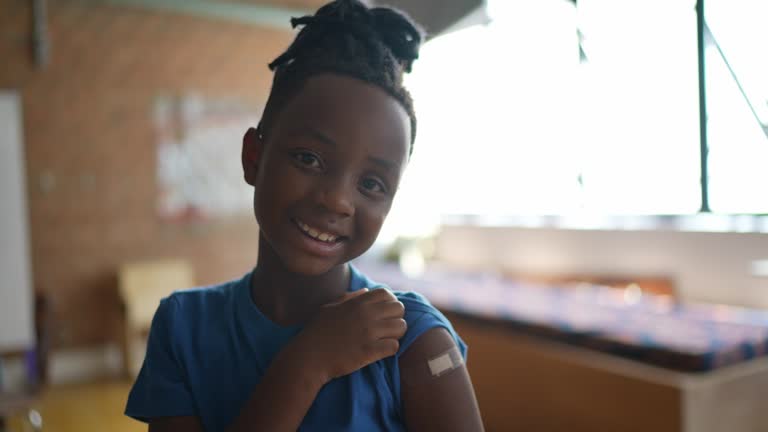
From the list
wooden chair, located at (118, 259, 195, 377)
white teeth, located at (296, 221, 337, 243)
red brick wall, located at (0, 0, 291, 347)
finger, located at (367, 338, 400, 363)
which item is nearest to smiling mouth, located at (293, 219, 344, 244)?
white teeth, located at (296, 221, 337, 243)

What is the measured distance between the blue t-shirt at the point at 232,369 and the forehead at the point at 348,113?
19cm

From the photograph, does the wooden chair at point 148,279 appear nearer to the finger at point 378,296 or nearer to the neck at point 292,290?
the neck at point 292,290

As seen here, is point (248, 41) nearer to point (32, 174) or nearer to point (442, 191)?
point (32, 174)

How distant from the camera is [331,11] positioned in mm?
631

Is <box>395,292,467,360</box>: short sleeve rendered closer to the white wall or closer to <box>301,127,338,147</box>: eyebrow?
<box>301,127,338,147</box>: eyebrow

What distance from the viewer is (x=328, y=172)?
57 centimetres

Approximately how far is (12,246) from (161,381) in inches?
135

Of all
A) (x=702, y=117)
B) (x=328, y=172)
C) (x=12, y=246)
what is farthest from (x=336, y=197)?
(x=12, y=246)

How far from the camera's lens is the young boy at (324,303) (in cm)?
57

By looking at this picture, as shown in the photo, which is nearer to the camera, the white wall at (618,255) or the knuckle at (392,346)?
the knuckle at (392,346)

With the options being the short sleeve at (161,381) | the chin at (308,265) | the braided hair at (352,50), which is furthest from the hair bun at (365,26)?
the short sleeve at (161,381)

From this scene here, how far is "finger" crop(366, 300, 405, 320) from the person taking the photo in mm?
577

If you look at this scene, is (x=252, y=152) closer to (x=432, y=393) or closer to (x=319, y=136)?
(x=319, y=136)

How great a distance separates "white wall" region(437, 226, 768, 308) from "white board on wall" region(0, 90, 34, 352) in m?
3.34
